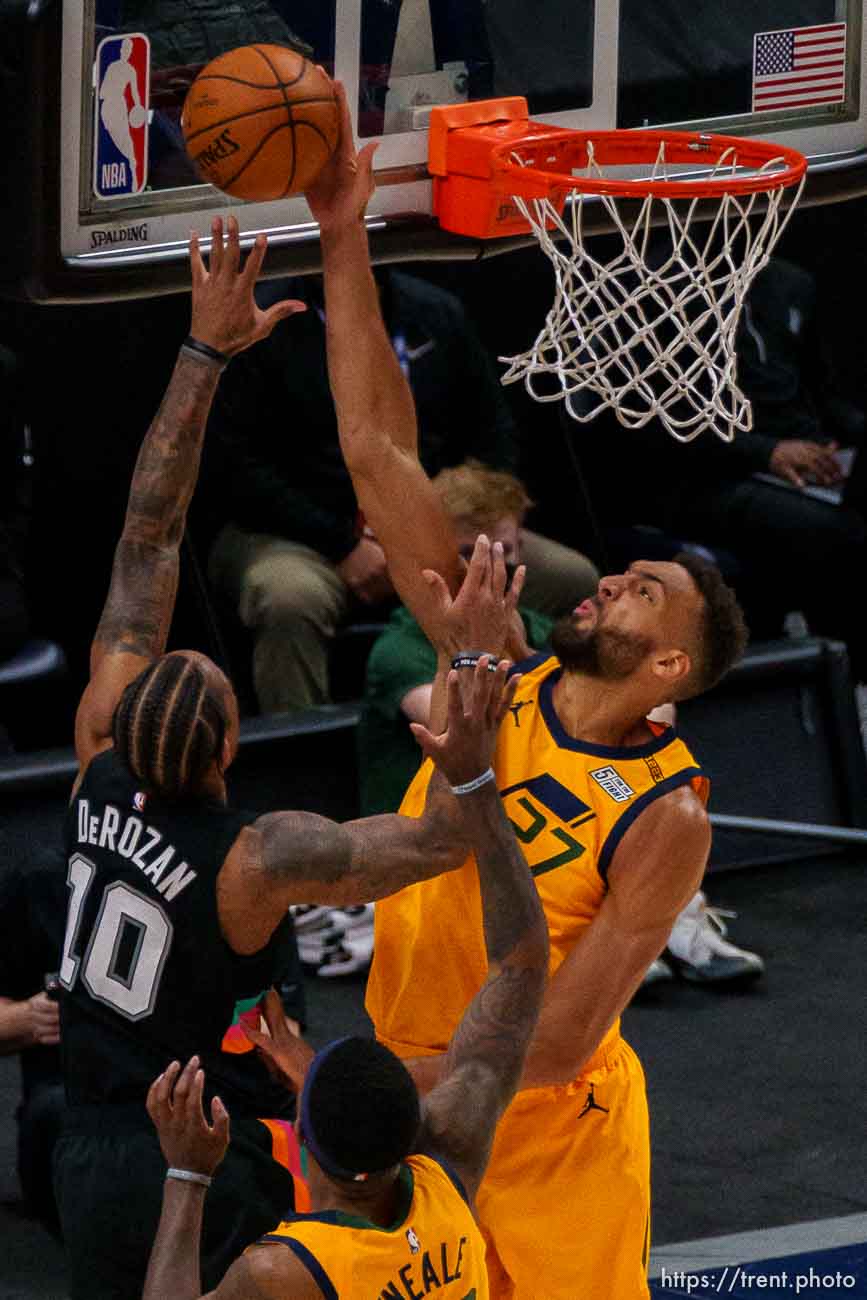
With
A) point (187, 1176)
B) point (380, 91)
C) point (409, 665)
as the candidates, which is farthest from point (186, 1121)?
point (409, 665)

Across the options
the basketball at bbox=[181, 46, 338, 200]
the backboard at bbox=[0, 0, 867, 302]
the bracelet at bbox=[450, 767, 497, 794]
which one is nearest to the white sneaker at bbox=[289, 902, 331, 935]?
the backboard at bbox=[0, 0, 867, 302]

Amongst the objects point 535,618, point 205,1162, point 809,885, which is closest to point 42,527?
point 535,618

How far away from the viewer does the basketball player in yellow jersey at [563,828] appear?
3857 millimetres

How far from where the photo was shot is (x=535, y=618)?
634 cm

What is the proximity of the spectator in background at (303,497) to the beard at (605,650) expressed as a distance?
3.07m

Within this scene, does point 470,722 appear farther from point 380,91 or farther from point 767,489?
point 767,489

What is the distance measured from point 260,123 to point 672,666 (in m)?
1.26

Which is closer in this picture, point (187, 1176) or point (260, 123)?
point (187, 1176)

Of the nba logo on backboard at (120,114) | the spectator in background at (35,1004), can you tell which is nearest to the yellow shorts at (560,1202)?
the spectator in background at (35,1004)

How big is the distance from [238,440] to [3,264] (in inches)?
111

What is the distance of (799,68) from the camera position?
16.7 feet

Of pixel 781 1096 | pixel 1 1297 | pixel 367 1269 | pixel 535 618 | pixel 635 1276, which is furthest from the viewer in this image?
pixel 535 618

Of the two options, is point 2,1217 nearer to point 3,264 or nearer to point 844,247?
point 3,264

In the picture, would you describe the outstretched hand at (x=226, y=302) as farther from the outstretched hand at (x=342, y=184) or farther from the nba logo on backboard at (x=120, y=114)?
the nba logo on backboard at (x=120, y=114)
